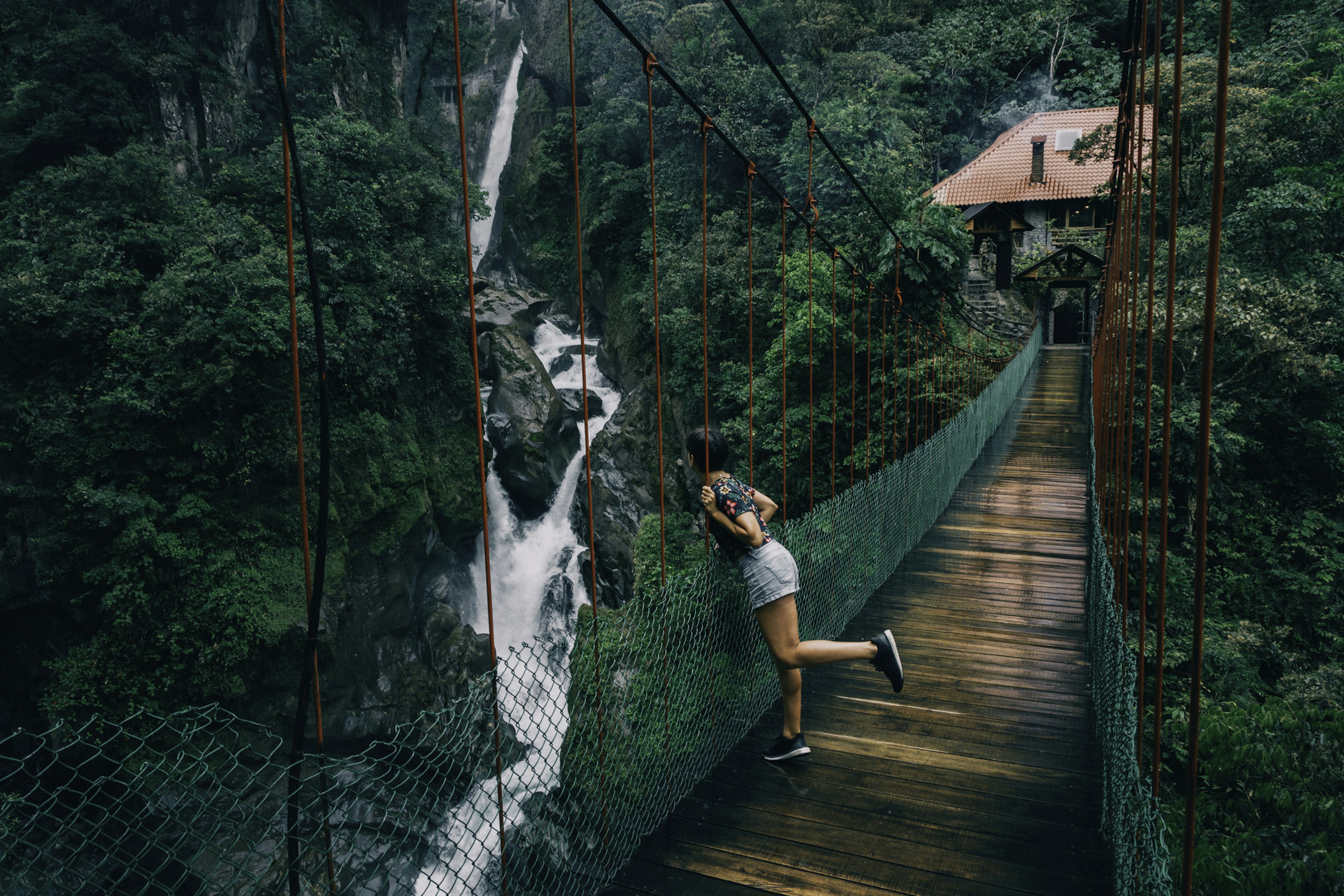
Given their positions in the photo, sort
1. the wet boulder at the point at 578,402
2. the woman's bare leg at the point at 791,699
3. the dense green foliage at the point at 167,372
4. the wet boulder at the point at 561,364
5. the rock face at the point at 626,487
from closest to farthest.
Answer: the woman's bare leg at the point at 791,699, the dense green foliage at the point at 167,372, the rock face at the point at 626,487, the wet boulder at the point at 578,402, the wet boulder at the point at 561,364

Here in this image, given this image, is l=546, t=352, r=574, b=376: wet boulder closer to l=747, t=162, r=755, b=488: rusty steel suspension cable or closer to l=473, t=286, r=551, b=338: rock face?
l=473, t=286, r=551, b=338: rock face

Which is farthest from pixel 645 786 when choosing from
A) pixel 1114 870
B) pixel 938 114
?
pixel 938 114

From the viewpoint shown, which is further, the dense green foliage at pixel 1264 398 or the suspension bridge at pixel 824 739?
the dense green foliage at pixel 1264 398

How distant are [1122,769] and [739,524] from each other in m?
1.23

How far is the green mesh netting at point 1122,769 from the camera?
5.02 ft

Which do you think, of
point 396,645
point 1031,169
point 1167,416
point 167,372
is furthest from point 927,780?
point 1031,169

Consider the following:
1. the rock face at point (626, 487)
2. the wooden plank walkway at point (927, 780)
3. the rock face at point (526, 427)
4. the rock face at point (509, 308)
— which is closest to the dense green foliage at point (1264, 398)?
the wooden plank walkway at point (927, 780)

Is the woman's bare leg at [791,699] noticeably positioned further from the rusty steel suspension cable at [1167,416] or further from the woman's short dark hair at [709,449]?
the rusty steel suspension cable at [1167,416]

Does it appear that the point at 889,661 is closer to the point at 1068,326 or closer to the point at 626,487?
the point at 626,487

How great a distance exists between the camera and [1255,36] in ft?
50.4

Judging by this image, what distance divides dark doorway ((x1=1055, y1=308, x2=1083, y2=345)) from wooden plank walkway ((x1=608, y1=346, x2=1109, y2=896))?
60.3 feet

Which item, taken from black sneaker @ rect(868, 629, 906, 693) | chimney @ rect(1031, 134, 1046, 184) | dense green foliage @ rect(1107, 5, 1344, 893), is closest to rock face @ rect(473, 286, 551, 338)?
dense green foliage @ rect(1107, 5, 1344, 893)

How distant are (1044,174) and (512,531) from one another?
14.3m

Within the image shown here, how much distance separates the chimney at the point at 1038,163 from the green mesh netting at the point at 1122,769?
16.8 meters
